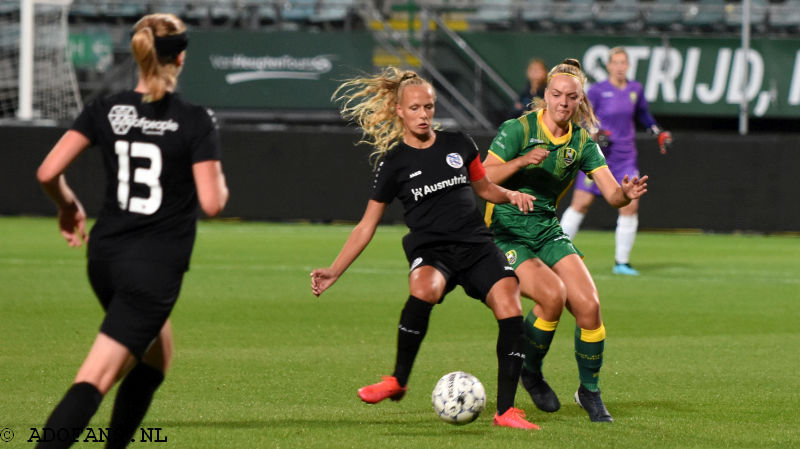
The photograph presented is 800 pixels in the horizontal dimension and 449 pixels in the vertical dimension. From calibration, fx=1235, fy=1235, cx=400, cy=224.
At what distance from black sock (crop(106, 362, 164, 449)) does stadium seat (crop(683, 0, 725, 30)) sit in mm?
21080

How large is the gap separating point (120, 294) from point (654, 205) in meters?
16.2

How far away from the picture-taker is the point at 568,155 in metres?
7.07

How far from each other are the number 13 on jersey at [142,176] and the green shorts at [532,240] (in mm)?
2675

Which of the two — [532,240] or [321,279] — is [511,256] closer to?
[532,240]

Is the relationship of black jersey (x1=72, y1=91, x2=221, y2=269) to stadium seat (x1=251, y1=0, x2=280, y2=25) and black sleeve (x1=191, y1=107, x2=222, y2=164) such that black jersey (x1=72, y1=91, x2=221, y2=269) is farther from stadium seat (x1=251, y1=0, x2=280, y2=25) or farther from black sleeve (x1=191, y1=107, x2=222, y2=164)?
stadium seat (x1=251, y1=0, x2=280, y2=25)

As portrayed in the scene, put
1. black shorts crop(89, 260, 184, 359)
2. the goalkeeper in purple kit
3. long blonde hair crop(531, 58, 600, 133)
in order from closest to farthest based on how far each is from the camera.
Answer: black shorts crop(89, 260, 184, 359) → long blonde hair crop(531, 58, 600, 133) → the goalkeeper in purple kit

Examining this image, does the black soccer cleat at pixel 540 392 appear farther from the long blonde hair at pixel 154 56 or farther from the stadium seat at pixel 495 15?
the stadium seat at pixel 495 15

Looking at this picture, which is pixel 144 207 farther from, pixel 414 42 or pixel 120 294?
pixel 414 42

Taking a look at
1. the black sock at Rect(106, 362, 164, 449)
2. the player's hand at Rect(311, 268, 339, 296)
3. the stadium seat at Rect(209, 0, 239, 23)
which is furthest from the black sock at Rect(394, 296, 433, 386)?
the stadium seat at Rect(209, 0, 239, 23)

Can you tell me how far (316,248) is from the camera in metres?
16.7

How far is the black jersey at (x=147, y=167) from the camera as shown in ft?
15.6

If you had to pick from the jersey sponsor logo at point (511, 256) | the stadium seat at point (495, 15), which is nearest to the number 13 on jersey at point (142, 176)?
the jersey sponsor logo at point (511, 256)

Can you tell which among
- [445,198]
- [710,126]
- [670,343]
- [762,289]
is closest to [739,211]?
[710,126]

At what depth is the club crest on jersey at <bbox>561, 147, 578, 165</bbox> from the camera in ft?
23.2
